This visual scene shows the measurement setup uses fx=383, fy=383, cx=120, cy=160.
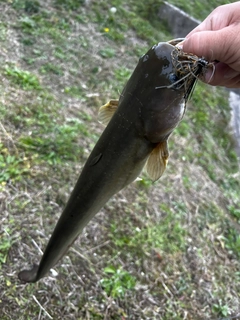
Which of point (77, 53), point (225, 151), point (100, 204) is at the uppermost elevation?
point (100, 204)

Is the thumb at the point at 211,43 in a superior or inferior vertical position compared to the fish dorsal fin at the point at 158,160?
superior

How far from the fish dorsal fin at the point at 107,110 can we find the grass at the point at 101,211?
3.77 feet

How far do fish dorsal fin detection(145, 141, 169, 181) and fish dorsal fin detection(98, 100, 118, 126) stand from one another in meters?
0.28

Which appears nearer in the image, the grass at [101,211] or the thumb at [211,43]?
the thumb at [211,43]

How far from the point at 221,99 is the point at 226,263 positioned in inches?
131

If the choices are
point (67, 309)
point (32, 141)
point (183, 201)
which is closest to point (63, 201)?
point (32, 141)

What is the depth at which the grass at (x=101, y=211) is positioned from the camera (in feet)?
8.51

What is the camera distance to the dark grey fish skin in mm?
1636

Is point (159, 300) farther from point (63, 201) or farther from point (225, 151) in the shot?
point (225, 151)

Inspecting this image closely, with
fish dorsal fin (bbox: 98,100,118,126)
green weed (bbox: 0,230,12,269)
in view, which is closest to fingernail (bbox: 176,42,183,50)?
fish dorsal fin (bbox: 98,100,118,126)

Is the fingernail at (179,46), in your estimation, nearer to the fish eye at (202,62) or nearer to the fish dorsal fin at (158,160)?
the fish eye at (202,62)

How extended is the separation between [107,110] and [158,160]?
35cm

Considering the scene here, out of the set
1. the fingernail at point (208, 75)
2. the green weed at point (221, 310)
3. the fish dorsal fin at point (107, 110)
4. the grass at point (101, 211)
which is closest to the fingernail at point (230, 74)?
the fingernail at point (208, 75)

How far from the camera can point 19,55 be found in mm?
4141
